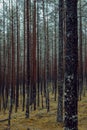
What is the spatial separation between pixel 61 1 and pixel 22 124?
7172mm

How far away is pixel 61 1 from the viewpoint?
510 inches

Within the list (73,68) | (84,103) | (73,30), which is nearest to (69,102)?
(73,68)

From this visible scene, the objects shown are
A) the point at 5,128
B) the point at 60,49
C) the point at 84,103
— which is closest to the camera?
the point at 60,49

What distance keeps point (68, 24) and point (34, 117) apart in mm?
10815

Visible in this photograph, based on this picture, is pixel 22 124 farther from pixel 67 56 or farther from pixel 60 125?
pixel 67 56

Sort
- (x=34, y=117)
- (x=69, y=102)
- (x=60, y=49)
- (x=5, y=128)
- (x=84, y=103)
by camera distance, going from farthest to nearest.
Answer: (x=84, y=103), (x=34, y=117), (x=5, y=128), (x=60, y=49), (x=69, y=102)

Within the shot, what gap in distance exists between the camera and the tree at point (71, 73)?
233 inches

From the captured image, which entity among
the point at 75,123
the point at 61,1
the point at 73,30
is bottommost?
the point at 75,123

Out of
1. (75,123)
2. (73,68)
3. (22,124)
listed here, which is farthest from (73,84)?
(22,124)

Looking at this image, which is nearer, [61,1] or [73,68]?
[73,68]

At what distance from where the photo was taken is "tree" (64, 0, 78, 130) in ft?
19.4

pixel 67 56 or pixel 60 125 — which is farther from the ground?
pixel 67 56

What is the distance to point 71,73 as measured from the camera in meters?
5.93

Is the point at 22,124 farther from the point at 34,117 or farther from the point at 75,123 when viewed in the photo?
the point at 75,123
